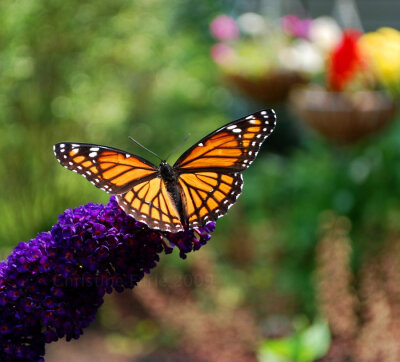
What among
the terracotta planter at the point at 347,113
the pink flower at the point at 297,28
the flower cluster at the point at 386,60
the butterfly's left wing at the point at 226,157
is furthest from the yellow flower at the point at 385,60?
the butterfly's left wing at the point at 226,157

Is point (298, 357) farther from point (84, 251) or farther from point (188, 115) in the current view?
point (188, 115)

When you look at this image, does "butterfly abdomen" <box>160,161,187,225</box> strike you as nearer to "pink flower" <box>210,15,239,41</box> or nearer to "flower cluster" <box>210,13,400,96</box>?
"flower cluster" <box>210,13,400,96</box>

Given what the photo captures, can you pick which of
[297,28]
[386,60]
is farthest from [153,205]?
[297,28]

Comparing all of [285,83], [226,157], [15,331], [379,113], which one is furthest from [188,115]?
[15,331]

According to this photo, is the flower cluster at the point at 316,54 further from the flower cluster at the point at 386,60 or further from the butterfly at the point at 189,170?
the butterfly at the point at 189,170

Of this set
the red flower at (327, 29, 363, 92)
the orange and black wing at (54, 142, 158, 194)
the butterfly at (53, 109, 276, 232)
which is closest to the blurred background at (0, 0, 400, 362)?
the red flower at (327, 29, 363, 92)

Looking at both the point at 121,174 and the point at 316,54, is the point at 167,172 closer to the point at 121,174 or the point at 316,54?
the point at 121,174
